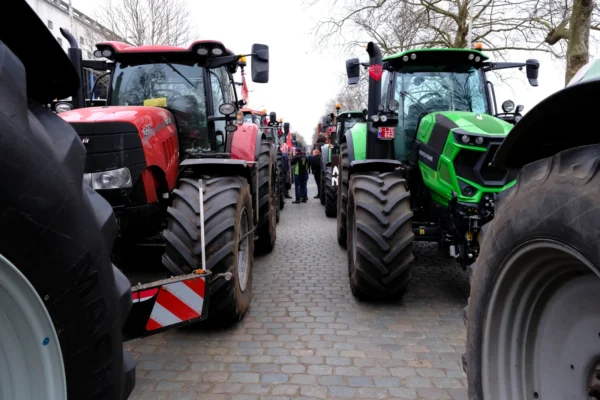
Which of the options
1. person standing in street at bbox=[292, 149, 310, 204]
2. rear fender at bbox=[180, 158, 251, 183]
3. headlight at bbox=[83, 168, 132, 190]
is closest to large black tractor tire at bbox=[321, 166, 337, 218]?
person standing in street at bbox=[292, 149, 310, 204]

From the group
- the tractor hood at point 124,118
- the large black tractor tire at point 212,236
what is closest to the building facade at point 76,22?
the tractor hood at point 124,118

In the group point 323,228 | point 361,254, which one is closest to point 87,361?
point 361,254

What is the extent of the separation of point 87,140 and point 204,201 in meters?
1.09

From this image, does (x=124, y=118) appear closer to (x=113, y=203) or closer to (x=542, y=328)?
(x=113, y=203)

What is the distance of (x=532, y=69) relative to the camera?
5574mm

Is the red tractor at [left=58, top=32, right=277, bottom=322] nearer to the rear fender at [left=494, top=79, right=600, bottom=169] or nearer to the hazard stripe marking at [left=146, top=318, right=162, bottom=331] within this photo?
the hazard stripe marking at [left=146, top=318, right=162, bottom=331]

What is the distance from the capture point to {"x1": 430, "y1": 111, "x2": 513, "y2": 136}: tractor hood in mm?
4289

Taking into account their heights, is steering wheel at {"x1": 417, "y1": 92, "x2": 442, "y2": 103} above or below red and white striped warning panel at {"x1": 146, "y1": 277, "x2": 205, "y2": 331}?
above

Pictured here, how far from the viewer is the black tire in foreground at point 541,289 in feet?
4.12

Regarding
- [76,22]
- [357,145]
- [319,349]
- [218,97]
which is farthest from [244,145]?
[76,22]

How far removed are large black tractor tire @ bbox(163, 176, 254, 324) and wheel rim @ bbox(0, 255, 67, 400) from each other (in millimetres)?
2208

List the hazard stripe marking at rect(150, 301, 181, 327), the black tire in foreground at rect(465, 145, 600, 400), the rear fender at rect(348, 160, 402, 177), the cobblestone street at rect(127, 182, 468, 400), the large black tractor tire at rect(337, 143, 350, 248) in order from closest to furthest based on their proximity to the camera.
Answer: the black tire in foreground at rect(465, 145, 600, 400), the hazard stripe marking at rect(150, 301, 181, 327), the cobblestone street at rect(127, 182, 468, 400), the rear fender at rect(348, 160, 402, 177), the large black tractor tire at rect(337, 143, 350, 248)

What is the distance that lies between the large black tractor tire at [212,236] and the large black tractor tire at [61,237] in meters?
2.07

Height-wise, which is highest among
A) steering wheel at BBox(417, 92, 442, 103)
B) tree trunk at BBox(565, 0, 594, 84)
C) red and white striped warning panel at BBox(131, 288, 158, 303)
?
tree trunk at BBox(565, 0, 594, 84)
